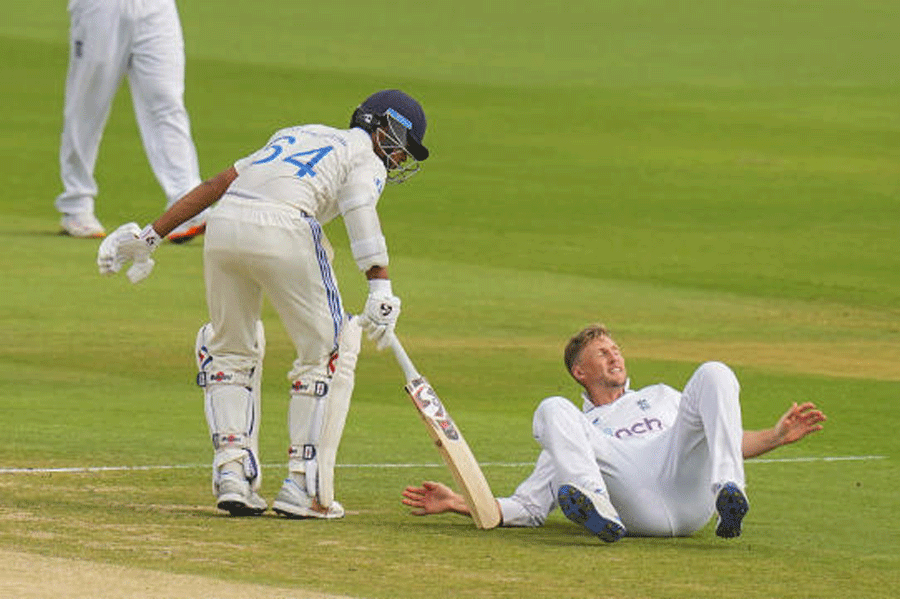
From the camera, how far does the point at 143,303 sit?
1697cm

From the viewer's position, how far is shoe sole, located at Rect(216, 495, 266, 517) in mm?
9250

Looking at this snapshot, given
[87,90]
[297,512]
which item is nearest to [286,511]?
[297,512]

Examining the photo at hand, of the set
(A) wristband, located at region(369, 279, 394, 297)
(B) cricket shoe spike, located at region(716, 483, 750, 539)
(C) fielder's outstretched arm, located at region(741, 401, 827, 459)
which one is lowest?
(B) cricket shoe spike, located at region(716, 483, 750, 539)

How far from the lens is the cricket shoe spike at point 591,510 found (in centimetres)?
870

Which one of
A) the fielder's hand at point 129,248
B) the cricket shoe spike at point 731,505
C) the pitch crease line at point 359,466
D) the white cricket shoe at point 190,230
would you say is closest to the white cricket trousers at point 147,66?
the white cricket shoe at point 190,230

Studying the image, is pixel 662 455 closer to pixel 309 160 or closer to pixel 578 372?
pixel 578 372

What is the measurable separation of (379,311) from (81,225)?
11.2 m

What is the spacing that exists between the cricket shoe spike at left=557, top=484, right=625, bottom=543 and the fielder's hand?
210 cm

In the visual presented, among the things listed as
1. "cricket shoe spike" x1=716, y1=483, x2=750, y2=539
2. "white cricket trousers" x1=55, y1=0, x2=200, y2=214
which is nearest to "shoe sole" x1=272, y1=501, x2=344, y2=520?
"cricket shoe spike" x1=716, y1=483, x2=750, y2=539

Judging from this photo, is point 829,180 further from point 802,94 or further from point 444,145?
point 802,94

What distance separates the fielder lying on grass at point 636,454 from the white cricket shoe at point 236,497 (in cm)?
59

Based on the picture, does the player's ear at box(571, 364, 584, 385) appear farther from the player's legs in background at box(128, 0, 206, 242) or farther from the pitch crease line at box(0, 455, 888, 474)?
the player's legs in background at box(128, 0, 206, 242)

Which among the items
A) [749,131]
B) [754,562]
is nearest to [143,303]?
[754,562]

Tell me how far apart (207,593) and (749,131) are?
83.8 feet
